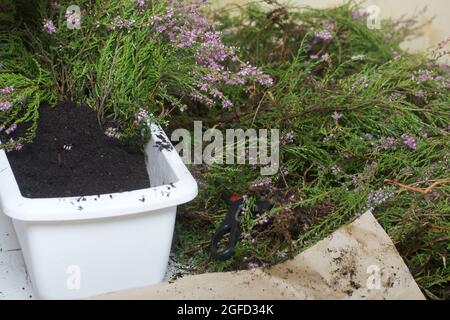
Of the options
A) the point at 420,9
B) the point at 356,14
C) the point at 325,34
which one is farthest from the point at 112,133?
the point at 420,9

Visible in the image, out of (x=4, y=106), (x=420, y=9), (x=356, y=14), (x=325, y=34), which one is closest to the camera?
(x=4, y=106)

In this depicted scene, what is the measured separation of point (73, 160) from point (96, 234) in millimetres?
184

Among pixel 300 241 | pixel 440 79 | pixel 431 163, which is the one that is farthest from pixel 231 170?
pixel 440 79

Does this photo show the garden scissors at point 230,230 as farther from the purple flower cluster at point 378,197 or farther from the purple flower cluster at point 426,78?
the purple flower cluster at point 426,78

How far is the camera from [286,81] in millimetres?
1615

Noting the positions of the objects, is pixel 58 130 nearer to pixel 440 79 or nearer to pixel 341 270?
pixel 341 270

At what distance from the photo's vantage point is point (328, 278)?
1230 mm

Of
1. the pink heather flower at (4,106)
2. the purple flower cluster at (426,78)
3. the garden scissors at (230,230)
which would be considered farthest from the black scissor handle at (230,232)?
the purple flower cluster at (426,78)

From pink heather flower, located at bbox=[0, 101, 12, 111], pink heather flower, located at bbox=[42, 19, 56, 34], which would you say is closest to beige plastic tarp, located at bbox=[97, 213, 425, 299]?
pink heather flower, located at bbox=[0, 101, 12, 111]

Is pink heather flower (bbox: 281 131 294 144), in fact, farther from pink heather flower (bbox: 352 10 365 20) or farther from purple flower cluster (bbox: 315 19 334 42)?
pink heather flower (bbox: 352 10 365 20)

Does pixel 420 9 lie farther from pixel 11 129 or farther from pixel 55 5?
pixel 11 129

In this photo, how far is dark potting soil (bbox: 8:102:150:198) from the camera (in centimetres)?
124

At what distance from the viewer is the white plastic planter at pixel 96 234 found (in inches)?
44.5

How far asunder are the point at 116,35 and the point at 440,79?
29.4 inches
